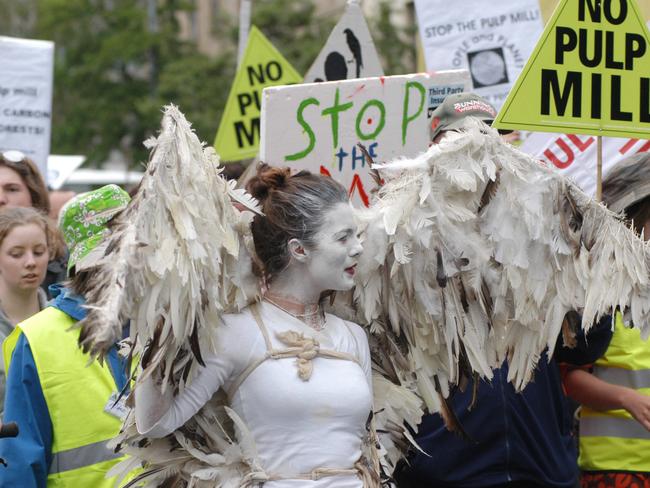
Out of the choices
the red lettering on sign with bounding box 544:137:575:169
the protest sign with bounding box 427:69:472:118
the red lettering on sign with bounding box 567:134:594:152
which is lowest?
the red lettering on sign with bounding box 544:137:575:169

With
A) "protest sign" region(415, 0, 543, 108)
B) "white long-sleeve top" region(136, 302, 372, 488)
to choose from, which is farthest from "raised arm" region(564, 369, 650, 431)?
"protest sign" region(415, 0, 543, 108)

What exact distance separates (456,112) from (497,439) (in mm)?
1069

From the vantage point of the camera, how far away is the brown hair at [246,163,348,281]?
3367mm

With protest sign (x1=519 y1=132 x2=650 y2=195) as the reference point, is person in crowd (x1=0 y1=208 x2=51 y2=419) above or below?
below

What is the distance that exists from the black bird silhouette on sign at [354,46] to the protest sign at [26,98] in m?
2.98

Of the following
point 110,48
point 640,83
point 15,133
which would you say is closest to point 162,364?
point 640,83

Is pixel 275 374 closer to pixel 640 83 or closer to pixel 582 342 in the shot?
pixel 582 342

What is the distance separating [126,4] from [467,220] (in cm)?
2212

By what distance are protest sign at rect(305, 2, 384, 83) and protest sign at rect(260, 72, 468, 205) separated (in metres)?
1.01

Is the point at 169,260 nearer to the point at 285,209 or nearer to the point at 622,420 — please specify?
the point at 285,209

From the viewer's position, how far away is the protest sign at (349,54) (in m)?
5.61

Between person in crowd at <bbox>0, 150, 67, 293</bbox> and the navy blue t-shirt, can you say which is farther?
person in crowd at <bbox>0, 150, 67, 293</bbox>

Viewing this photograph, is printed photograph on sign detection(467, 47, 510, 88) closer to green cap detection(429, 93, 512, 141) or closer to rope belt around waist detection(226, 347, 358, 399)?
green cap detection(429, 93, 512, 141)

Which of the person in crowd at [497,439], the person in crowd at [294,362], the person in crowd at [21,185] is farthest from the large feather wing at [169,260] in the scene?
the person in crowd at [21,185]
